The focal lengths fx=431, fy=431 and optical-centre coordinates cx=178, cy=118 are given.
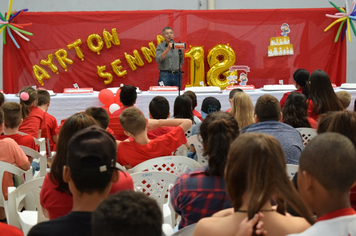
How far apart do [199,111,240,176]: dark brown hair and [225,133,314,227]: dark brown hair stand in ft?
1.16

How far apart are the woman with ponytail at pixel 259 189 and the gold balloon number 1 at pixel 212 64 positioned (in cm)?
551

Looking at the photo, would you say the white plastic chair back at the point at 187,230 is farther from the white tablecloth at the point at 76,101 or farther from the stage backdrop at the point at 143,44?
the stage backdrop at the point at 143,44

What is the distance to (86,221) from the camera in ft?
4.46

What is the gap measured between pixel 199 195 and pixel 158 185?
25.9 inches

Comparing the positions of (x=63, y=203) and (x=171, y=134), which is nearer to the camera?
(x=63, y=203)

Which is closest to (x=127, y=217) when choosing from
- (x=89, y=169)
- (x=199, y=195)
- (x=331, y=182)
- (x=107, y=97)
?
(x=89, y=169)

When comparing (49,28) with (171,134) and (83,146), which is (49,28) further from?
(83,146)

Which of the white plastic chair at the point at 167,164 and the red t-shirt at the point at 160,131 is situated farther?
the red t-shirt at the point at 160,131

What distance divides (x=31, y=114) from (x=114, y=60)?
313 centimetres

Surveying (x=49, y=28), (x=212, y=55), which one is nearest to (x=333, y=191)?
(x=212, y=55)

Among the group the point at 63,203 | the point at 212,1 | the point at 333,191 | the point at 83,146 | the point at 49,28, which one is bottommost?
the point at 63,203

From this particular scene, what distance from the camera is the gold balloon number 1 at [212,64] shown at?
22.8 feet

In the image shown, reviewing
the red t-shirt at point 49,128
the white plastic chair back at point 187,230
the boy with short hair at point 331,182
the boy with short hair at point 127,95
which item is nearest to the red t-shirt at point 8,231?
the white plastic chair back at point 187,230

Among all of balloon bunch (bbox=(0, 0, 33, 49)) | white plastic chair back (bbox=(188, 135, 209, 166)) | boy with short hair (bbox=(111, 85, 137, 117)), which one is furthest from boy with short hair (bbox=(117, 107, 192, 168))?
balloon bunch (bbox=(0, 0, 33, 49))
